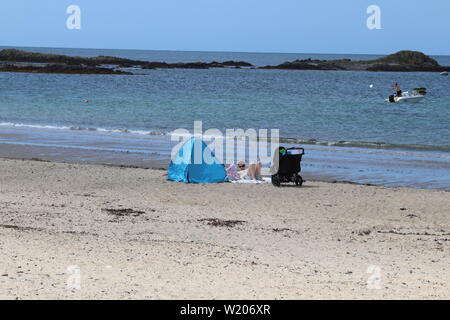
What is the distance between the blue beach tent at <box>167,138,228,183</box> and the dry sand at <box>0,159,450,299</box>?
0.46 metres

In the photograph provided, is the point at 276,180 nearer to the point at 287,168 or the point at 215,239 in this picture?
the point at 287,168

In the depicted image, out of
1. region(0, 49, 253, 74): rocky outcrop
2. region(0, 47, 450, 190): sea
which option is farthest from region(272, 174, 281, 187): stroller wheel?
region(0, 49, 253, 74): rocky outcrop

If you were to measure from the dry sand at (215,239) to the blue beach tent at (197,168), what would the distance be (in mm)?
465

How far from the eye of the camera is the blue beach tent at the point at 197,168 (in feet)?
57.9

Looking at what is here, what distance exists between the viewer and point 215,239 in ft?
37.7

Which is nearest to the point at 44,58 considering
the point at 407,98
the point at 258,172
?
the point at 407,98

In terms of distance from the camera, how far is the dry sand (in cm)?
839

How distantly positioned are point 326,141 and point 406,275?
2088 cm

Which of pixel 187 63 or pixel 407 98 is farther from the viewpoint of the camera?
pixel 187 63

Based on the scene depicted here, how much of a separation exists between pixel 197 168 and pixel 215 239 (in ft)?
20.8

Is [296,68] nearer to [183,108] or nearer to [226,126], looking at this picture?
[183,108]

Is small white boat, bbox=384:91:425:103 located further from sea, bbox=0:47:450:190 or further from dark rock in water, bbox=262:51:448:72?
dark rock in water, bbox=262:51:448:72

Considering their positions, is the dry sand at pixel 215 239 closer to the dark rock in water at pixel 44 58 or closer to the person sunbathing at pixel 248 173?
the person sunbathing at pixel 248 173
